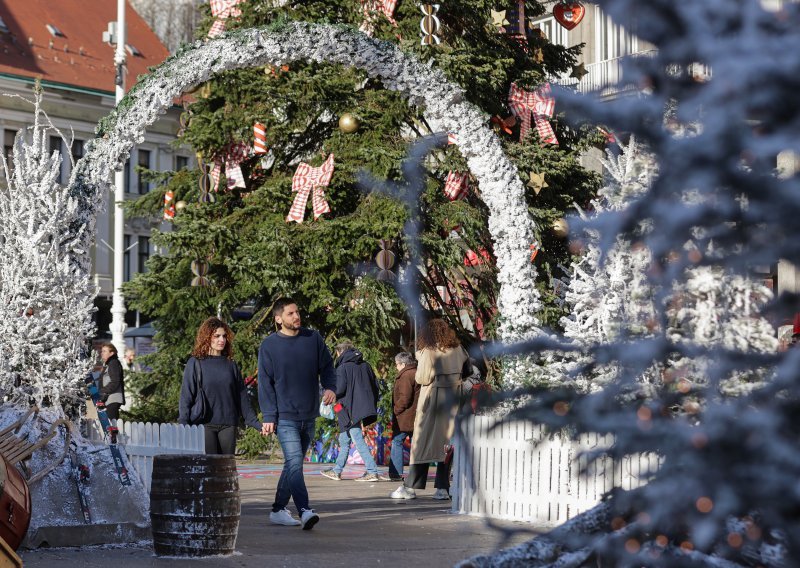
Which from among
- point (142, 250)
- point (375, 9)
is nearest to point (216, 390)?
point (375, 9)

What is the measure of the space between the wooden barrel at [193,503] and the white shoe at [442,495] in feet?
17.5

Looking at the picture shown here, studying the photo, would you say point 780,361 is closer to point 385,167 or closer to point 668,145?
point 668,145

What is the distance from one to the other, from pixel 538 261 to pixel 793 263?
19052 millimetres

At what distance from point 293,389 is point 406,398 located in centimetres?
577

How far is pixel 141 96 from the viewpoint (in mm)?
11711

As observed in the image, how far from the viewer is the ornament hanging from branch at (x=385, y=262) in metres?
21.7

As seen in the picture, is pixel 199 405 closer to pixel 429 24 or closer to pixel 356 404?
pixel 356 404

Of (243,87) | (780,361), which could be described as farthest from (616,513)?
(243,87)

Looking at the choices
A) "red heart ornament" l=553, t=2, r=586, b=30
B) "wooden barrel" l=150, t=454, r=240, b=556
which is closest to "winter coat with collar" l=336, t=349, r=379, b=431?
A: "red heart ornament" l=553, t=2, r=586, b=30

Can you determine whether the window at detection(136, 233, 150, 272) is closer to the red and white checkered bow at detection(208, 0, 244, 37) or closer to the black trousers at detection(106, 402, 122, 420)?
the red and white checkered bow at detection(208, 0, 244, 37)

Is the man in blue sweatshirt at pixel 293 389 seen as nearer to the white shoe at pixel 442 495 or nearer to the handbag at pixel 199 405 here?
the handbag at pixel 199 405

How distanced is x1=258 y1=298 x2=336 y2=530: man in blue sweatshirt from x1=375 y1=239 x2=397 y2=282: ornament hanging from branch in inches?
416

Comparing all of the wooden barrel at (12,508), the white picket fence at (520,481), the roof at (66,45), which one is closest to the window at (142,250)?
the roof at (66,45)

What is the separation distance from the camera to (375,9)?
22.6 metres
